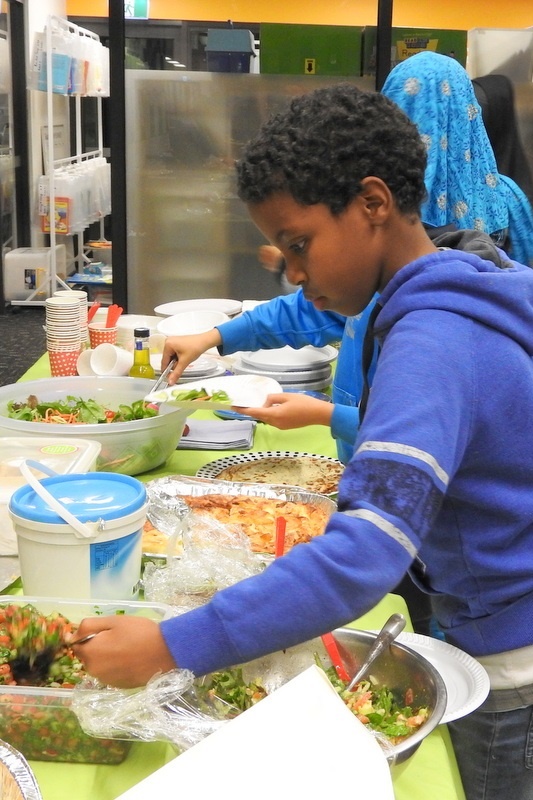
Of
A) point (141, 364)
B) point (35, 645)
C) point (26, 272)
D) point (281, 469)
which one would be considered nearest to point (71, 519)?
point (35, 645)

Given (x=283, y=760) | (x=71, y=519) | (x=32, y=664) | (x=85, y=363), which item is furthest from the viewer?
(x=85, y=363)

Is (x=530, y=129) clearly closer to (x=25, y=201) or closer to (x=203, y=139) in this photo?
(x=203, y=139)

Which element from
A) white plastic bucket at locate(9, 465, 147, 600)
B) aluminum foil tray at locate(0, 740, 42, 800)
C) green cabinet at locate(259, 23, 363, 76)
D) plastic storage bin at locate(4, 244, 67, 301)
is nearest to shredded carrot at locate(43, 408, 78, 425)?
white plastic bucket at locate(9, 465, 147, 600)

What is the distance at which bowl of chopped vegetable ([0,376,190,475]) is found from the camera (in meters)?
1.86

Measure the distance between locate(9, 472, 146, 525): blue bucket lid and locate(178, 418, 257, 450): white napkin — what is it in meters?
0.85

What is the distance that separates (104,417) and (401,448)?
1.25 m

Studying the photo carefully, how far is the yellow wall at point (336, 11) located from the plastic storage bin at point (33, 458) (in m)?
3.70

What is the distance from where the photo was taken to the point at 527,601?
3.94 feet

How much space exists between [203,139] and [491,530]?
3627 millimetres

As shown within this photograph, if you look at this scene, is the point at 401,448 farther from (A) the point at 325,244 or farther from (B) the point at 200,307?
(B) the point at 200,307

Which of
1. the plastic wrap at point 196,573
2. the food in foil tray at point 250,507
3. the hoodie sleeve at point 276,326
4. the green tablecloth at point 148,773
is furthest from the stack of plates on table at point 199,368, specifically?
the green tablecloth at point 148,773

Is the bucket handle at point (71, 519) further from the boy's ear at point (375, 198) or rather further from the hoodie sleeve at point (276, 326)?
the hoodie sleeve at point (276, 326)

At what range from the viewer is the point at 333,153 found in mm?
1105

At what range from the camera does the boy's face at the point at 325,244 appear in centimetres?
112
